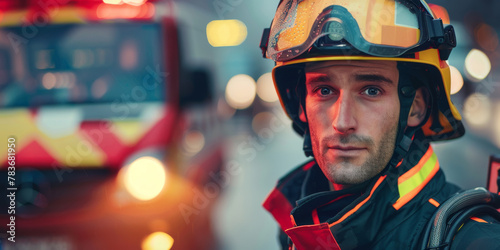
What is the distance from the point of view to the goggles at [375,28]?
1.40 m

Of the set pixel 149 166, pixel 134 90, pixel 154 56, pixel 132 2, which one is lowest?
pixel 149 166

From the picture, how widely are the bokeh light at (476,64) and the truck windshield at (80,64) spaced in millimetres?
10356

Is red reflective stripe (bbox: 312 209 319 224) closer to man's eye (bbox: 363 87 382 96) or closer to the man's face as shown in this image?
the man's face

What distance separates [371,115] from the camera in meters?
1.43

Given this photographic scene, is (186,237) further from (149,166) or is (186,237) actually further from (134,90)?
(134,90)

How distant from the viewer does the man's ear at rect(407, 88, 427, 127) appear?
159 centimetres

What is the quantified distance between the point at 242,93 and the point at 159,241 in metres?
15.2

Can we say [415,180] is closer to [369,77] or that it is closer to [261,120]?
[369,77]

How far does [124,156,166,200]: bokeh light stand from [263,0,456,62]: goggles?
6.42ft

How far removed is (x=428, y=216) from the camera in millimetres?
1283

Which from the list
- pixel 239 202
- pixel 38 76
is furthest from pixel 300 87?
pixel 239 202

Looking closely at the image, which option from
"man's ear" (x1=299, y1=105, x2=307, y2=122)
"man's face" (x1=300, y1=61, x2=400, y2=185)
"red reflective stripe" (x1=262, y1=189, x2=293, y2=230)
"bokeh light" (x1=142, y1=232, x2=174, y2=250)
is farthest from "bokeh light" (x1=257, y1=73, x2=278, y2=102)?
"man's face" (x1=300, y1=61, x2=400, y2=185)

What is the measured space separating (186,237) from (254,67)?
13.2m

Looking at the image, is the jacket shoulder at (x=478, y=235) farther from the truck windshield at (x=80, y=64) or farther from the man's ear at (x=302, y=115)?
the truck windshield at (x=80, y=64)
